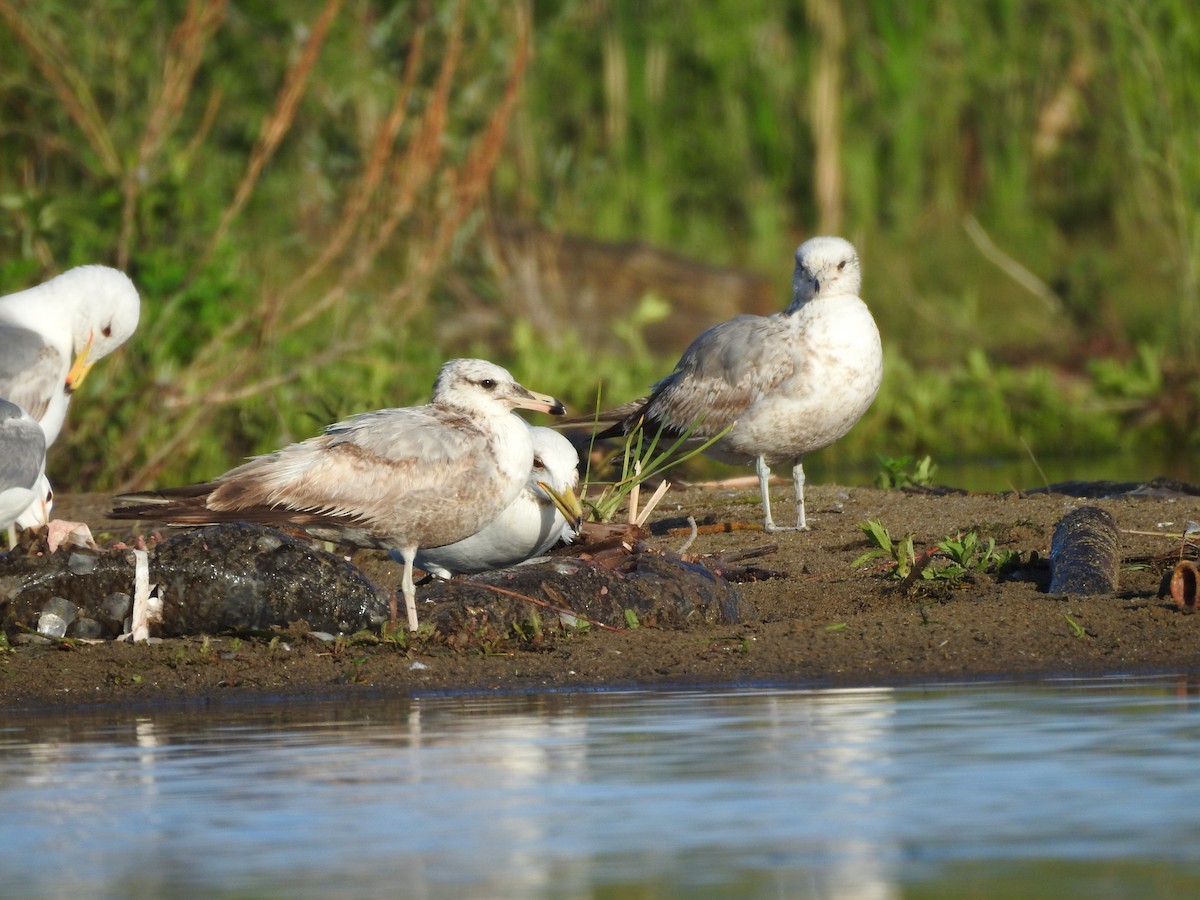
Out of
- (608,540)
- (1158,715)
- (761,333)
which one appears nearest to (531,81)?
(761,333)

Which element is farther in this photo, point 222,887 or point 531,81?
point 531,81

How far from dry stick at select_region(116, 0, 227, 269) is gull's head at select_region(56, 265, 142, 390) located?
5.82ft

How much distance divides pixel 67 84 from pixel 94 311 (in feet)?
11.2

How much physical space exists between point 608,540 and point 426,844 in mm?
3508

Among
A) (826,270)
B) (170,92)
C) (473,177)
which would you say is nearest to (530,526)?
(826,270)

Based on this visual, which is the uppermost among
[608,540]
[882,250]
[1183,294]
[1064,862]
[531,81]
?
[531,81]

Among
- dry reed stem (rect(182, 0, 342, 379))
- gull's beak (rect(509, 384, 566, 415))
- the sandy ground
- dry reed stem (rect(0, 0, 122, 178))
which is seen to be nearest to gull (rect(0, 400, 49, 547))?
the sandy ground

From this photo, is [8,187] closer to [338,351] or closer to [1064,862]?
[338,351]

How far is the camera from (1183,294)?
1498 cm

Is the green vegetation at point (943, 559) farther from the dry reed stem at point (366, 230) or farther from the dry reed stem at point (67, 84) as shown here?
the dry reed stem at point (67, 84)

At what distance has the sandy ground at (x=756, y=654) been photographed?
6270 mm

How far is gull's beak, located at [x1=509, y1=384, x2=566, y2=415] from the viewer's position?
24.2ft

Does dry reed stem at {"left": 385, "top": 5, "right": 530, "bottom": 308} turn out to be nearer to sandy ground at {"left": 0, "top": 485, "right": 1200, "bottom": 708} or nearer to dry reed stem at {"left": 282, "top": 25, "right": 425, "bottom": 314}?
dry reed stem at {"left": 282, "top": 25, "right": 425, "bottom": 314}

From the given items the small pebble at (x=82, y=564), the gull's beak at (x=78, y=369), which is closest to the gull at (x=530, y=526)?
the small pebble at (x=82, y=564)
